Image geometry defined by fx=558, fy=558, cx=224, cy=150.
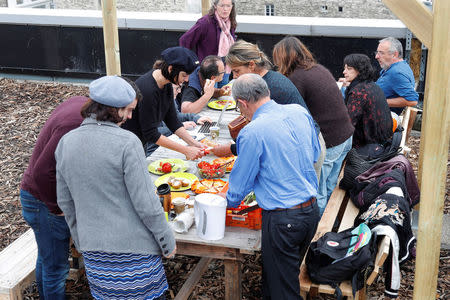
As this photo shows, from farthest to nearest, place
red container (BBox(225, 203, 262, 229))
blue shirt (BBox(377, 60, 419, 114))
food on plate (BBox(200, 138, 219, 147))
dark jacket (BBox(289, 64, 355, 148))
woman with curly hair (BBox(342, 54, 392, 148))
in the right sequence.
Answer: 1. blue shirt (BBox(377, 60, 419, 114))
2. woman with curly hair (BBox(342, 54, 392, 148))
3. food on plate (BBox(200, 138, 219, 147))
4. dark jacket (BBox(289, 64, 355, 148))
5. red container (BBox(225, 203, 262, 229))

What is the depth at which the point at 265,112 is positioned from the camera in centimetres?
334

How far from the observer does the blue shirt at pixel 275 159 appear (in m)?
3.21

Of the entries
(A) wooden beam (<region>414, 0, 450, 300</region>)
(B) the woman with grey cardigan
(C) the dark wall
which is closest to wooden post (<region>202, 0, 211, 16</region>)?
(C) the dark wall

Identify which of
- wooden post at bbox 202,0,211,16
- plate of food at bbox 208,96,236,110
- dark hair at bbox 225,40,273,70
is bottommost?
plate of food at bbox 208,96,236,110

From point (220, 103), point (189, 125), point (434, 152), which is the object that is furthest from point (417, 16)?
point (220, 103)

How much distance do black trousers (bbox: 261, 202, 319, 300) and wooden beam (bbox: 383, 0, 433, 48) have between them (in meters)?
1.16

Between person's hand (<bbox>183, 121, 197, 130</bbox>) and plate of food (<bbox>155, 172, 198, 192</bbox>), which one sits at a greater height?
person's hand (<bbox>183, 121, 197, 130</bbox>)

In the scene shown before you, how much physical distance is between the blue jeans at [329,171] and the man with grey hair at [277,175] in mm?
1153

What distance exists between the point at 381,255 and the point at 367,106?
1.85 m

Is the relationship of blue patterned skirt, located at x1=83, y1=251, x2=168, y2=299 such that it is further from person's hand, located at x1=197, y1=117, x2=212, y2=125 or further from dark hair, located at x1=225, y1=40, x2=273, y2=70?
person's hand, located at x1=197, y1=117, x2=212, y2=125

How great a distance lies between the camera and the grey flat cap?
2850mm

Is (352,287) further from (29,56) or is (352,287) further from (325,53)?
(29,56)

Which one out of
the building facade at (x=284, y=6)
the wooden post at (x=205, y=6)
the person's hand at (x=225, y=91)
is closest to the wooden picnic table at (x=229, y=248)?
the person's hand at (x=225, y=91)

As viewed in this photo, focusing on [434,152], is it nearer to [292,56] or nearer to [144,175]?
[144,175]
